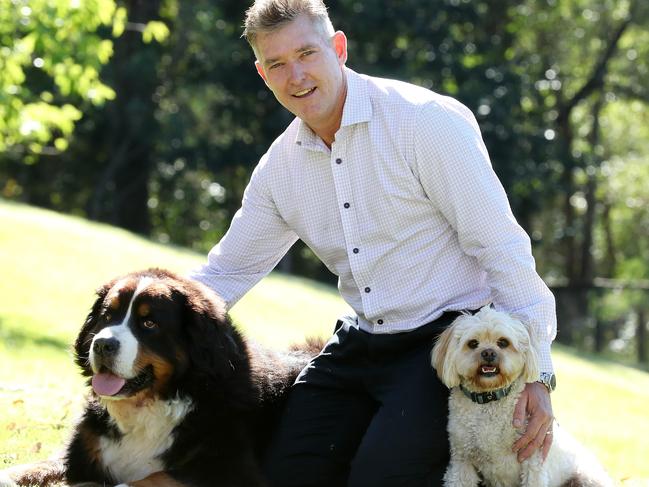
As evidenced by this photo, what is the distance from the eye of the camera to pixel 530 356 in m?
4.02

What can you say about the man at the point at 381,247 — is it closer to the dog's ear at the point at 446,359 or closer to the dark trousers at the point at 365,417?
the dark trousers at the point at 365,417

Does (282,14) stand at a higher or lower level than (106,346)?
higher

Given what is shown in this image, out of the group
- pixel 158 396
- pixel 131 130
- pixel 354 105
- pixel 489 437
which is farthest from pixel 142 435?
pixel 131 130

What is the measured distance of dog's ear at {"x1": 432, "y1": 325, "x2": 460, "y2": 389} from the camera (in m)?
4.08

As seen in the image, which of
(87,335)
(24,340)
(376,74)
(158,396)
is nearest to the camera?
(158,396)

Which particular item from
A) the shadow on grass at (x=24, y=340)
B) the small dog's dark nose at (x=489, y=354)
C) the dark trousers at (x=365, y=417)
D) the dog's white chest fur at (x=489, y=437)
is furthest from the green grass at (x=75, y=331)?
the small dog's dark nose at (x=489, y=354)

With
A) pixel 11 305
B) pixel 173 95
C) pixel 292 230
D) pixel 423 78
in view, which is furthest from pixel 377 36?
pixel 292 230

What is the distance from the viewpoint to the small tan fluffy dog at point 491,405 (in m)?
4.02

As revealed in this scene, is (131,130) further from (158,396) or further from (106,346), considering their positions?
(106,346)

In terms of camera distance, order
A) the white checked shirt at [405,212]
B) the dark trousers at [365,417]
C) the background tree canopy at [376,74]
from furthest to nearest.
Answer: the background tree canopy at [376,74]
the dark trousers at [365,417]
the white checked shirt at [405,212]

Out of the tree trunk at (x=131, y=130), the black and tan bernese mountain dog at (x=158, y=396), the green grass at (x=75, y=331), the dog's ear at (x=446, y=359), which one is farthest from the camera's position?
the tree trunk at (x=131, y=130)

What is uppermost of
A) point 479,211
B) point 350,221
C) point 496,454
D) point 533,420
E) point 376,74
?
point 479,211

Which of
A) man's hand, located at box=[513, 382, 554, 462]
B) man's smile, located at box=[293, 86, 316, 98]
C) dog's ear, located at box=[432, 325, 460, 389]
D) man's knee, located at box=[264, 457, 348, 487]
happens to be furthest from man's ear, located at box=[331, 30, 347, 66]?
man's knee, located at box=[264, 457, 348, 487]

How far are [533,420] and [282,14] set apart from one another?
2036 millimetres
